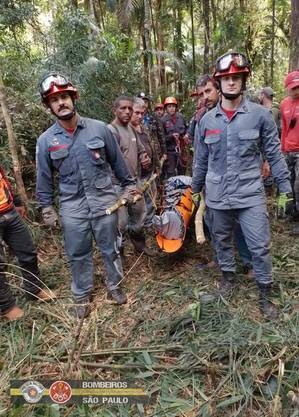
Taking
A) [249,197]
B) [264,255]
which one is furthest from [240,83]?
[264,255]

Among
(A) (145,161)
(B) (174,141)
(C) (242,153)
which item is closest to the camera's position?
(C) (242,153)

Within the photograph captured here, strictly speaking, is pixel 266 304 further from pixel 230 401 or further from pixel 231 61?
pixel 231 61

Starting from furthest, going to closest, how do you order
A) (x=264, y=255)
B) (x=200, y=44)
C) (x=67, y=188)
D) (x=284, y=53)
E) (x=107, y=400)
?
(x=284, y=53) < (x=200, y=44) < (x=67, y=188) < (x=264, y=255) < (x=107, y=400)

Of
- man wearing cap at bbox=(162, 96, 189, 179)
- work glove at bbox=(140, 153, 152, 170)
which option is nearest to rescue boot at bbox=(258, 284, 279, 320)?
work glove at bbox=(140, 153, 152, 170)

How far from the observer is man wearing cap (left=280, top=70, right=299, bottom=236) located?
4.78 m

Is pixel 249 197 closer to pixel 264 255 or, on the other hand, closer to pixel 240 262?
pixel 264 255

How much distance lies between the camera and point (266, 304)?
3.32 metres

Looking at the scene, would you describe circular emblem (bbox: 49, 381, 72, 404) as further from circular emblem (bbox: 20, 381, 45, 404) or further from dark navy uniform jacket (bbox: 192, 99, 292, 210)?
dark navy uniform jacket (bbox: 192, 99, 292, 210)

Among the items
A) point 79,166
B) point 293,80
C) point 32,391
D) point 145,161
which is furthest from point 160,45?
point 32,391

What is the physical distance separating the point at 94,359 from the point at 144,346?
42cm

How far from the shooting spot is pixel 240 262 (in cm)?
426

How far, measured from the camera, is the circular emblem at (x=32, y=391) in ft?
6.29

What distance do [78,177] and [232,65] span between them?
65.4 inches

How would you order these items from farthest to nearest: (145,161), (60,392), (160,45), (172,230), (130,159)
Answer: (160,45) → (145,161) → (130,159) → (172,230) → (60,392)
